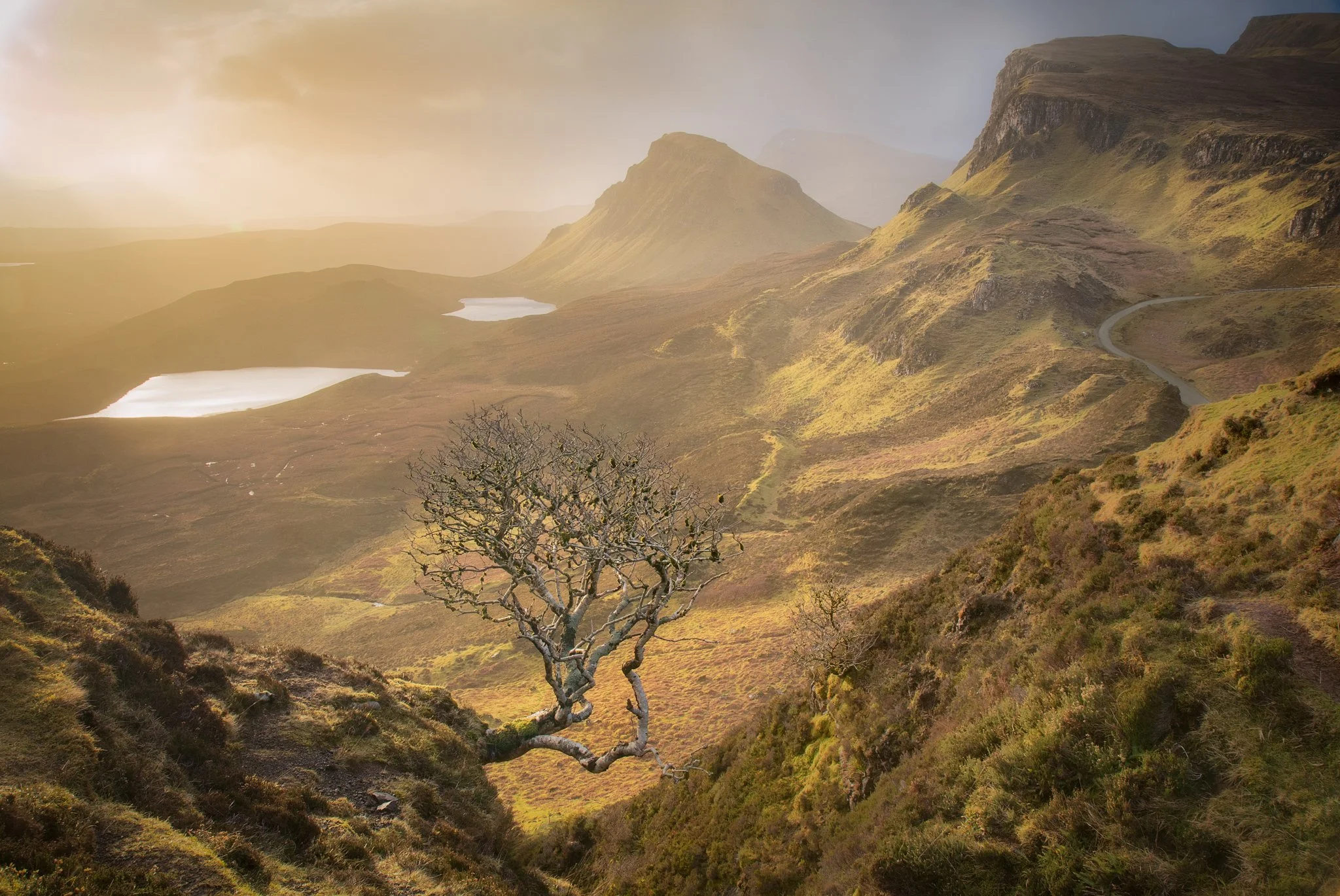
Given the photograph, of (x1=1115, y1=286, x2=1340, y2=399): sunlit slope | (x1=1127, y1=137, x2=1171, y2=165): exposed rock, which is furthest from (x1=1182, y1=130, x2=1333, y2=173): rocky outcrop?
(x1=1115, y1=286, x2=1340, y2=399): sunlit slope

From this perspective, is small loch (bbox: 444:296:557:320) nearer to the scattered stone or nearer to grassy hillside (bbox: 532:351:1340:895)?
the scattered stone

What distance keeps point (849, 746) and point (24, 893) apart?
9441mm

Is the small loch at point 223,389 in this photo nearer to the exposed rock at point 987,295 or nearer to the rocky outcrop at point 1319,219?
the exposed rock at point 987,295

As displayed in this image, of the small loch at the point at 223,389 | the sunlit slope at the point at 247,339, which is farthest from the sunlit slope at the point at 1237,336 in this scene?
the sunlit slope at the point at 247,339

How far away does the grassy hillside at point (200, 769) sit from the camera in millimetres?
6391

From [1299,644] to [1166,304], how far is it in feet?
163

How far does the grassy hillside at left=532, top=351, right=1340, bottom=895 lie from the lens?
16.4 ft

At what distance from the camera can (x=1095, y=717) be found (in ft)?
19.6

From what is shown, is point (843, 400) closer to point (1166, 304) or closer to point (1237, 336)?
point (1237, 336)

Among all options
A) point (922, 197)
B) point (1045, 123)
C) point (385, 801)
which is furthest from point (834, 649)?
point (1045, 123)

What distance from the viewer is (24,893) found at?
5.20 metres

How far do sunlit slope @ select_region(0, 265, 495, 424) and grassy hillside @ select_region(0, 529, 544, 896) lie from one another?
82.7 m

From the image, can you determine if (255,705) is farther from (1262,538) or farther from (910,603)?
(1262,538)

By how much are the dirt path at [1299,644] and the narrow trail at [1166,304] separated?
28371 mm
